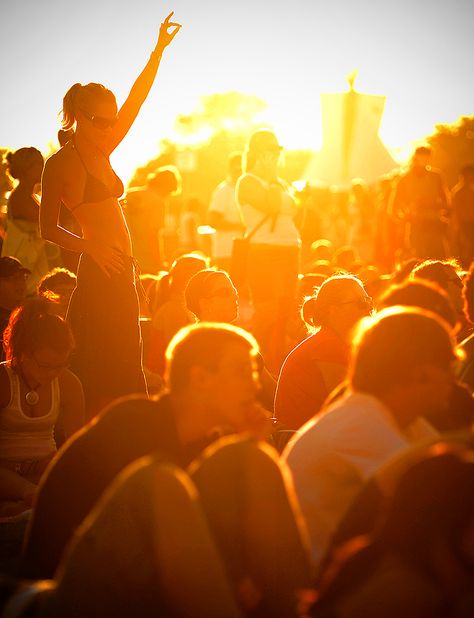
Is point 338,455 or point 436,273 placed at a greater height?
point 436,273

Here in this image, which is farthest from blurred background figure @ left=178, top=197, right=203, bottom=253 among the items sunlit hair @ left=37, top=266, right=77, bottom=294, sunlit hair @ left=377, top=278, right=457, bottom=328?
sunlit hair @ left=377, top=278, right=457, bottom=328

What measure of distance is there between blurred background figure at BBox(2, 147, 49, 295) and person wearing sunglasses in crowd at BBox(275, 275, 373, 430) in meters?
3.01

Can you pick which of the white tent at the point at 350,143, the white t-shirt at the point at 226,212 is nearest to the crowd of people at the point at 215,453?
the white t-shirt at the point at 226,212

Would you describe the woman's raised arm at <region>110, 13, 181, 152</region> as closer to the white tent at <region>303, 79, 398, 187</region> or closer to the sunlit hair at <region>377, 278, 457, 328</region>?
the sunlit hair at <region>377, 278, 457, 328</region>

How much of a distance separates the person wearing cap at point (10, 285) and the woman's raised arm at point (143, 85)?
173 cm

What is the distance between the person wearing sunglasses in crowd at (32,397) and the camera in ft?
17.6

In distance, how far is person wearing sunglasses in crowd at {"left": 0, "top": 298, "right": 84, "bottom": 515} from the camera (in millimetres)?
5371

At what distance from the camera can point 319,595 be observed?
260 centimetres

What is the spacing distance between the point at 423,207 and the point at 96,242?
8661 mm

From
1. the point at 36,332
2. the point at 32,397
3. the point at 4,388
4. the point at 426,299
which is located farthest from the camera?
the point at 32,397

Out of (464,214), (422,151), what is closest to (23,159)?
(422,151)

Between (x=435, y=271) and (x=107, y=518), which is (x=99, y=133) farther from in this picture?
(x=107, y=518)

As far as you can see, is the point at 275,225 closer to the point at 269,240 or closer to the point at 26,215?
the point at 269,240

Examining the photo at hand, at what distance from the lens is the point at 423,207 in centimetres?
1377
